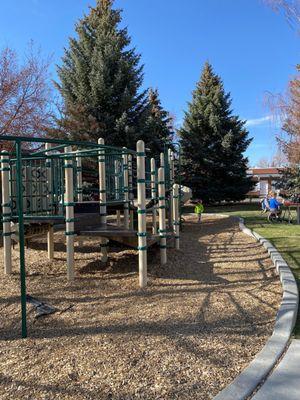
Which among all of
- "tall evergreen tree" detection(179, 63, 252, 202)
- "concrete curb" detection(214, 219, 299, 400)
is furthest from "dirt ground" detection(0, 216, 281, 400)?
"tall evergreen tree" detection(179, 63, 252, 202)

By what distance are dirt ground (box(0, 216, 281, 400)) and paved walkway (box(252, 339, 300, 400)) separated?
248 millimetres

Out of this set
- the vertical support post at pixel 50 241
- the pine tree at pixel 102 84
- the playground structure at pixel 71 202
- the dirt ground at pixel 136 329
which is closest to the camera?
the dirt ground at pixel 136 329

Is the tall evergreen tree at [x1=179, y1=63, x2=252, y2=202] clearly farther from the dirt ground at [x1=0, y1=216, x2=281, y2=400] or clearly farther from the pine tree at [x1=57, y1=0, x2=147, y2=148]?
the dirt ground at [x1=0, y1=216, x2=281, y2=400]

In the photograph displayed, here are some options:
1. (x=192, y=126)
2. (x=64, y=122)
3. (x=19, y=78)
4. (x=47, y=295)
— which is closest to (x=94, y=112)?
(x=64, y=122)

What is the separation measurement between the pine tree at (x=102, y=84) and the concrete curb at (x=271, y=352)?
1433cm

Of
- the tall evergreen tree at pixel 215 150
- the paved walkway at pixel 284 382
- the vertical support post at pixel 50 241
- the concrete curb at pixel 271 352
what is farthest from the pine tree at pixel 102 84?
the paved walkway at pixel 284 382

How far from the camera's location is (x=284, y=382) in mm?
2711

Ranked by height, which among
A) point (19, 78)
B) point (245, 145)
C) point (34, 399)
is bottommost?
point (34, 399)

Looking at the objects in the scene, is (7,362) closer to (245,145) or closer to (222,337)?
(222,337)

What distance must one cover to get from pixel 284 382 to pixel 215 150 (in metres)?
22.0

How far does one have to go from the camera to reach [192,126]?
24.8 m

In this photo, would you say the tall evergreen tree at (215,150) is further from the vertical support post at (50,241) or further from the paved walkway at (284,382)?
the paved walkway at (284,382)

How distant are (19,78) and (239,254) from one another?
518 inches

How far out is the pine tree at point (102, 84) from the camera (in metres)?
18.3
